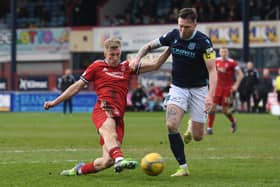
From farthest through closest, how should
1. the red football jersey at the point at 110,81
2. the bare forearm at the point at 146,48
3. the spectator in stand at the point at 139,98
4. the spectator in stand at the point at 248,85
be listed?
the spectator in stand at the point at 139,98 < the spectator in stand at the point at 248,85 < the bare forearm at the point at 146,48 < the red football jersey at the point at 110,81

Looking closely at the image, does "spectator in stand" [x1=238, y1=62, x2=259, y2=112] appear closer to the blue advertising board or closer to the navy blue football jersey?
the blue advertising board

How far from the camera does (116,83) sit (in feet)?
36.6

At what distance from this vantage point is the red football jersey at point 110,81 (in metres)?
11.1

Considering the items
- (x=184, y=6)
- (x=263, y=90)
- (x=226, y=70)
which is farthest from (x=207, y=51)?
(x=184, y=6)

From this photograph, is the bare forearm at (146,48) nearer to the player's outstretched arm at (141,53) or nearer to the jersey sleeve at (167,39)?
the player's outstretched arm at (141,53)

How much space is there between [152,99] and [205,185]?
97.8 feet

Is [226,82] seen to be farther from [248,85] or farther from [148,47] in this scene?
[248,85]

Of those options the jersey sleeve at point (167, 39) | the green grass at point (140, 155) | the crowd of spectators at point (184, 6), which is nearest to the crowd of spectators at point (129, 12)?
the crowd of spectators at point (184, 6)

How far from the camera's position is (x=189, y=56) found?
11.6 meters

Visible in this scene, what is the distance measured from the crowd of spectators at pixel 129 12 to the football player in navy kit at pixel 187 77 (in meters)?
33.9

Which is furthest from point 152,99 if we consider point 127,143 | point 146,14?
point 127,143

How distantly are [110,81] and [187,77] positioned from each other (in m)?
1.31

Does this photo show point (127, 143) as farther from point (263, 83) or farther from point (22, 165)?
point (263, 83)

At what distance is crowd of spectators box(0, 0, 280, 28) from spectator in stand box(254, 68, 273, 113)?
28.1 feet
